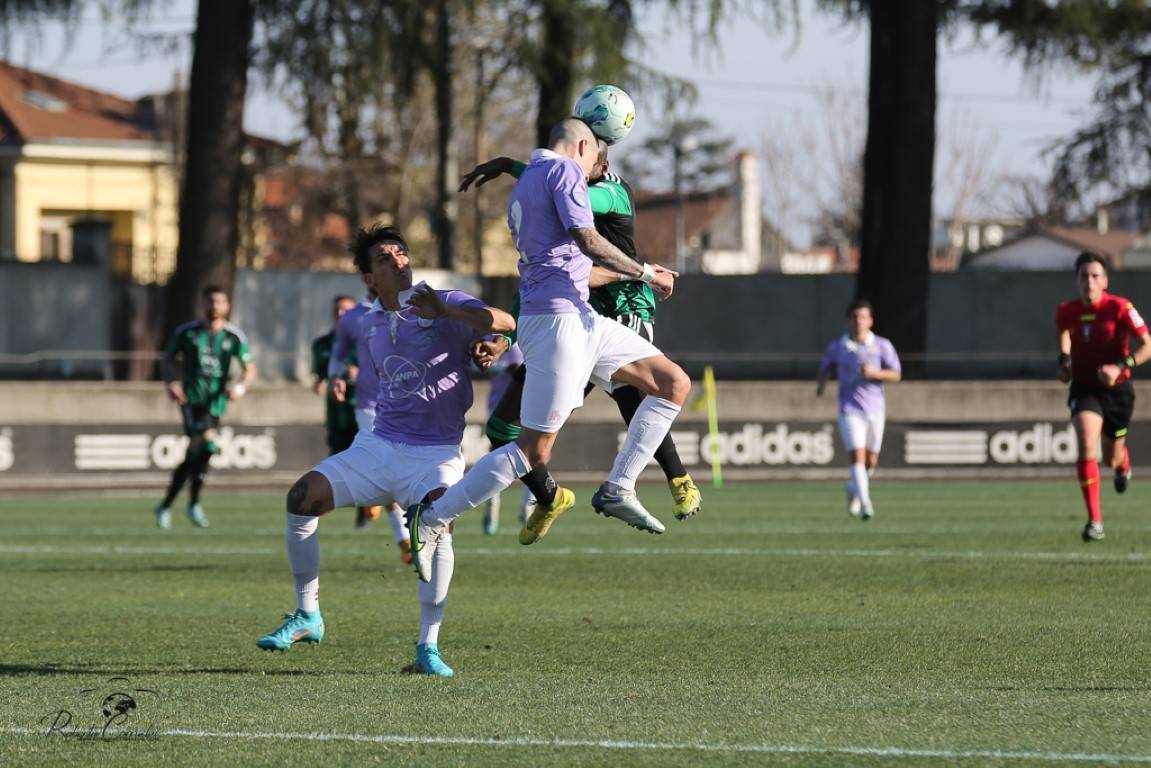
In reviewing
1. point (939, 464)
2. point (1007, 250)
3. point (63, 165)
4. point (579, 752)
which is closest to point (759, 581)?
point (579, 752)

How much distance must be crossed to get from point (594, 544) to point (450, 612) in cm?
507

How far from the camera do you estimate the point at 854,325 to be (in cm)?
1978

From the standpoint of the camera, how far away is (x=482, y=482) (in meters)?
8.51

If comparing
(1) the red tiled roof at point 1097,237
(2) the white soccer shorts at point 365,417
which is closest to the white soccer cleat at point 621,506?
(2) the white soccer shorts at point 365,417

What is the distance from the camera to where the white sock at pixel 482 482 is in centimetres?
834

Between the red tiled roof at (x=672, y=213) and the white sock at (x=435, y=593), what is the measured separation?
81329 millimetres

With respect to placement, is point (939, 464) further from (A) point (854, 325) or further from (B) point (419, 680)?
(B) point (419, 680)

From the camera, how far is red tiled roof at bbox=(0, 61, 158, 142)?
55.7 metres

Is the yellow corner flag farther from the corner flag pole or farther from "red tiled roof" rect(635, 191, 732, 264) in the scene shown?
"red tiled roof" rect(635, 191, 732, 264)

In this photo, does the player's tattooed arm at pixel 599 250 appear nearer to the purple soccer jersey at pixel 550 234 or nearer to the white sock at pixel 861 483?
the purple soccer jersey at pixel 550 234

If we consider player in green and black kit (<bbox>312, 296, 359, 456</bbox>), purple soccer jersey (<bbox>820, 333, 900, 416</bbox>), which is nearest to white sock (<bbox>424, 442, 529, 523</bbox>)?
player in green and black kit (<bbox>312, 296, 359, 456</bbox>)

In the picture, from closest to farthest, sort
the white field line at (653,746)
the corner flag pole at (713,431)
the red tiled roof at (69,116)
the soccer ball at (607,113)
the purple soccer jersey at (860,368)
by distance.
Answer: the white field line at (653,746) < the soccer ball at (607,113) < the purple soccer jersey at (860,368) < the corner flag pole at (713,431) < the red tiled roof at (69,116)

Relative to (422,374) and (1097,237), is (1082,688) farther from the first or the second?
(1097,237)

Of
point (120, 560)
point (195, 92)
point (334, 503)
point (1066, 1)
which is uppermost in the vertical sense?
point (1066, 1)
